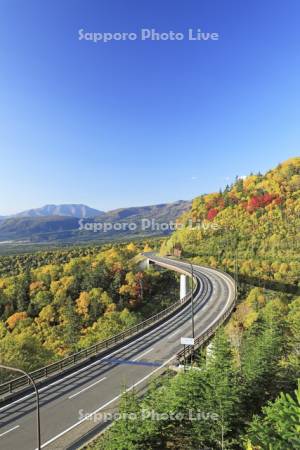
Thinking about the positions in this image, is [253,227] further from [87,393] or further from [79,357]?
[87,393]

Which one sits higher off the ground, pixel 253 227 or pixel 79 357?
pixel 253 227

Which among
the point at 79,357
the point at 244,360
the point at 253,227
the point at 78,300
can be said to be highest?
the point at 253,227

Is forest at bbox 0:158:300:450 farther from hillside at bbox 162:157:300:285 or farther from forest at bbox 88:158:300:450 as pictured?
hillside at bbox 162:157:300:285

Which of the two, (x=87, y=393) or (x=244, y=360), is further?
(x=244, y=360)

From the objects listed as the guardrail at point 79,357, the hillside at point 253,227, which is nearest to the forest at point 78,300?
the hillside at point 253,227

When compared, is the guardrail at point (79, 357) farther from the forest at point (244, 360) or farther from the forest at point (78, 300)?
the forest at point (78, 300)

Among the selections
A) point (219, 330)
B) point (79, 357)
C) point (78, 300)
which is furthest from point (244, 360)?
point (78, 300)
